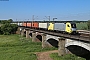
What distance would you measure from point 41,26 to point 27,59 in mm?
33003

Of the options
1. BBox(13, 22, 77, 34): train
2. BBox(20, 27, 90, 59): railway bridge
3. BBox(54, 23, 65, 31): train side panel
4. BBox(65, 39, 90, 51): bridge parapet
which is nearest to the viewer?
BBox(65, 39, 90, 51): bridge parapet

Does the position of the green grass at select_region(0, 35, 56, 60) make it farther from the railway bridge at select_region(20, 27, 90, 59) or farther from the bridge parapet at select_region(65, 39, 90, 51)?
the bridge parapet at select_region(65, 39, 90, 51)

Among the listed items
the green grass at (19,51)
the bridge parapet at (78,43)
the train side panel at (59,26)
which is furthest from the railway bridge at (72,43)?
the train side panel at (59,26)

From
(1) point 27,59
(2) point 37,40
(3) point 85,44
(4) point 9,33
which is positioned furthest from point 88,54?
(4) point 9,33

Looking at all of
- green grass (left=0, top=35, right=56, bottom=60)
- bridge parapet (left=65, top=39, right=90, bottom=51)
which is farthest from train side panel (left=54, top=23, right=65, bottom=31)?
bridge parapet (left=65, top=39, right=90, bottom=51)

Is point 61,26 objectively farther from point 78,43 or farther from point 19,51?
point 78,43

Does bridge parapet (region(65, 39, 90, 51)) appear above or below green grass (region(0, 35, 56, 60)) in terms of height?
above

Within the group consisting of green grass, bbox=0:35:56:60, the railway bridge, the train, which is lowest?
green grass, bbox=0:35:56:60

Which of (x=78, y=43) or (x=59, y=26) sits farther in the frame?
(x=59, y=26)

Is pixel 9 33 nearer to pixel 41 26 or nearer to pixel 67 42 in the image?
pixel 41 26

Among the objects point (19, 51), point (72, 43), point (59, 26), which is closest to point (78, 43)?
point (72, 43)

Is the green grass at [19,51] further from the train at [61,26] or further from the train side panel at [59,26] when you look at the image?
the train at [61,26]

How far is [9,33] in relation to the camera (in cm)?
10175

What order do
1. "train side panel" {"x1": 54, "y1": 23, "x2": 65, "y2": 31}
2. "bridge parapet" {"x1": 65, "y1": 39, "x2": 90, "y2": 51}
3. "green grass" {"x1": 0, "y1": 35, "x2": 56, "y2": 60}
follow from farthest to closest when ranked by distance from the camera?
"train side panel" {"x1": 54, "y1": 23, "x2": 65, "y2": 31}, "green grass" {"x1": 0, "y1": 35, "x2": 56, "y2": 60}, "bridge parapet" {"x1": 65, "y1": 39, "x2": 90, "y2": 51}
